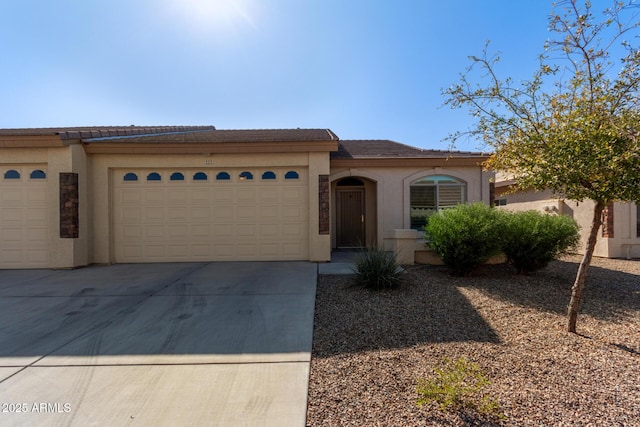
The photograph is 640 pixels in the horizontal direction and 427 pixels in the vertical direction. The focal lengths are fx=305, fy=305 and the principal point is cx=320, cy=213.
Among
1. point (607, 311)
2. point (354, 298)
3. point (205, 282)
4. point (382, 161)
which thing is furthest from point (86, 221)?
point (607, 311)

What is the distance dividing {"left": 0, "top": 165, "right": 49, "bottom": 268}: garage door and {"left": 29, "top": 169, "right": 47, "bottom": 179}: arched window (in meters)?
0.18

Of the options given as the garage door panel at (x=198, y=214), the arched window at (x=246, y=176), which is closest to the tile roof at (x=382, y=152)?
the arched window at (x=246, y=176)

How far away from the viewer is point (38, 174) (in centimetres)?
888

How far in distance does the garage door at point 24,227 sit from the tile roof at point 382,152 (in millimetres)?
8919

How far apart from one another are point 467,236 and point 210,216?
718 cm

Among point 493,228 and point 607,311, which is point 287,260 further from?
point 607,311

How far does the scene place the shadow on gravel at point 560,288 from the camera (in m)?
5.21

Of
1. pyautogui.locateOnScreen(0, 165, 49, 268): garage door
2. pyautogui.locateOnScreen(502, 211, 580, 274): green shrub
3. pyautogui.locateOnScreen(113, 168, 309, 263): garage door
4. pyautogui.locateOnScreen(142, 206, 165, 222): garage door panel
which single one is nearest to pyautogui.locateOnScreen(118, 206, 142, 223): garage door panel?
pyautogui.locateOnScreen(113, 168, 309, 263): garage door

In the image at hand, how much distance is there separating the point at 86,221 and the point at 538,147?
1104 cm

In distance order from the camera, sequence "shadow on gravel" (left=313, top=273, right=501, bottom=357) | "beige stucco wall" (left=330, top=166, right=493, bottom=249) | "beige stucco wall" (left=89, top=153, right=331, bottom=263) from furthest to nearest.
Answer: "beige stucco wall" (left=330, top=166, right=493, bottom=249) < "beige stucco wall" (left=89, top=153, right=331, bottom=263) < "shadow on gravel" (left=313, top=273, right=501, bottom=357)

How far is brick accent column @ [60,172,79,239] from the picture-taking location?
28.1ft

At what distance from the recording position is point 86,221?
9008mm

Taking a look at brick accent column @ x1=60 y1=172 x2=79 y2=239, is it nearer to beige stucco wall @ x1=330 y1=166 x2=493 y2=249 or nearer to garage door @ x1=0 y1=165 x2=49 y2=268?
garage door @ x1=0 y1=165 x2=49 y2=268

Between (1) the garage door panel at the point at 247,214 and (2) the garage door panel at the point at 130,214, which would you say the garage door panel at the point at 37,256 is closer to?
(2) the garage door panel at the point at 130,214
